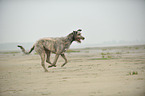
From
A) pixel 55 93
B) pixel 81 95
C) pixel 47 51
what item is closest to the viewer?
pixel 81 95

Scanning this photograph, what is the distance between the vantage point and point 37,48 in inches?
448

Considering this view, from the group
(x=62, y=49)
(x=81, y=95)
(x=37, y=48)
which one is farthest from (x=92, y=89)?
(x=37, y=48)

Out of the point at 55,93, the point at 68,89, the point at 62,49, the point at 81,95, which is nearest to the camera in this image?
the point at 81,95

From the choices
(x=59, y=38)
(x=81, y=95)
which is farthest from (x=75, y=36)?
(x=81, y=95)

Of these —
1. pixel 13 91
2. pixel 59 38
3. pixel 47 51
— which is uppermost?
pixel 59 38

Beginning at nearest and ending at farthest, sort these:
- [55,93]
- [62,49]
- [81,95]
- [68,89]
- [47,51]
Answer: [81,95] → [55,93] → [68,89] → [62,49] → [47,51]

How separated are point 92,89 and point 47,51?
661cm

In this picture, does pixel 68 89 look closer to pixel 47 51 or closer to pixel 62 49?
pixel 62 49

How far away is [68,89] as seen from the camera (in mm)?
6086

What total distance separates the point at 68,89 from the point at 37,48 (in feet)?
19.2

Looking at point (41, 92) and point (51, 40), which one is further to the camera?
point (51, 40)

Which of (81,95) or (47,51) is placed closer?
(81,95)

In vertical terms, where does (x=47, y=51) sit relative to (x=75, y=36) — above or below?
below

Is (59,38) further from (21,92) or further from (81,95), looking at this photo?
(81,95)
